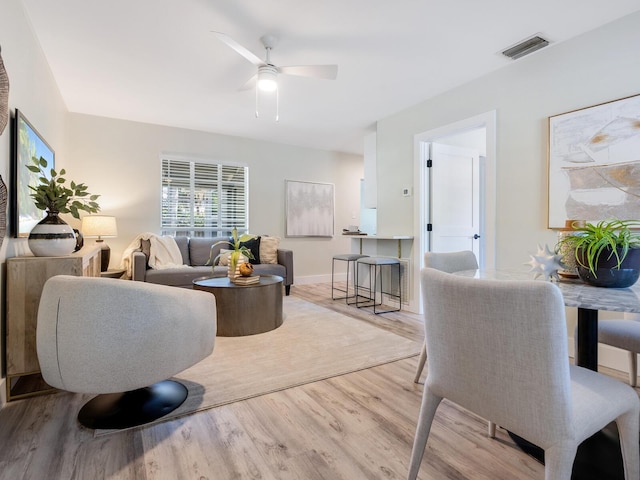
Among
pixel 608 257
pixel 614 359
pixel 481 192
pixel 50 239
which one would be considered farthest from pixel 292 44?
pixel 614 359

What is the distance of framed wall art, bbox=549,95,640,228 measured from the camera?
2314 millimetres

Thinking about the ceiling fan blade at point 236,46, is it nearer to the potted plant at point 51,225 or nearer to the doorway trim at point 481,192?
the potted plant at point 51,225

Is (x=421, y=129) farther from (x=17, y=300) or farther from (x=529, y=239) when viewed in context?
(x=17, y=300)

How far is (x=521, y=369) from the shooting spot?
90 centimetres

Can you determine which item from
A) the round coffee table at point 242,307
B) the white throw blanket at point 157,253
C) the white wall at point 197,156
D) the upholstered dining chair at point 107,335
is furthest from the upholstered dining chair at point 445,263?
the white wall at point 197,156

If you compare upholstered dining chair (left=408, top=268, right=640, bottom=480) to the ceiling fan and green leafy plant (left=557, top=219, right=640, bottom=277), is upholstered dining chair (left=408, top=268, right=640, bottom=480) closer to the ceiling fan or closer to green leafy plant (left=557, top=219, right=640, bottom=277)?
green leafy plant (left=557, top=219, right=640, bottom=277)

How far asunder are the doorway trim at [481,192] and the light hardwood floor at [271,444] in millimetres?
1873

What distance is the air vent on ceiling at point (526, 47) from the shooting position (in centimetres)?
262

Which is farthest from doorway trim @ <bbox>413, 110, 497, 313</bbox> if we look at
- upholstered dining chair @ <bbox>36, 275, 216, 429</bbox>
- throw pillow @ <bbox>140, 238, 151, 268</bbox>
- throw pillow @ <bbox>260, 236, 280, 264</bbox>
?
throw pillow @ <bbox>140, 238, 151, 268</bbox>

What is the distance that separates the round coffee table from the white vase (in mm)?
1183

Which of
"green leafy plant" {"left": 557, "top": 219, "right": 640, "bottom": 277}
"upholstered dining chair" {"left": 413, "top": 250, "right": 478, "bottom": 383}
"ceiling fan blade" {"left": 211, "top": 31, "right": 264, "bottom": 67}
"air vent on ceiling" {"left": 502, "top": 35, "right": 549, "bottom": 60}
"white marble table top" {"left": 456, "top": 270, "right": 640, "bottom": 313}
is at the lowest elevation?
"white marble table top" {"left": 456, "top": 270, "right": 640, "bottom": 313}

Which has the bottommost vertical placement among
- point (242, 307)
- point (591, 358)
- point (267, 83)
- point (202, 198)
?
point (242, 307)

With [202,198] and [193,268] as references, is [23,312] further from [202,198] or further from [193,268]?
[202,198]

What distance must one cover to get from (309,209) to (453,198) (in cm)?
276
